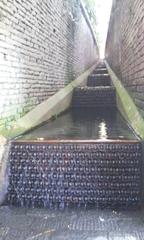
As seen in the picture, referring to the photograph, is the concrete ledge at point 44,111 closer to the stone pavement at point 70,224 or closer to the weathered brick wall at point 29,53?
the weathered brick wall at point 29,53

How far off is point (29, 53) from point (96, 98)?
154 inches

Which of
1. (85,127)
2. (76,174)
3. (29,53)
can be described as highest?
(29,53)

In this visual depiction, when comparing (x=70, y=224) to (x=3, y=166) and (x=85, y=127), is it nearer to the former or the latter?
(x=3, y=166)

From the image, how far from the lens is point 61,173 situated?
415cm

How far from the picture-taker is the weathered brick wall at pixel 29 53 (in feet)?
15.6

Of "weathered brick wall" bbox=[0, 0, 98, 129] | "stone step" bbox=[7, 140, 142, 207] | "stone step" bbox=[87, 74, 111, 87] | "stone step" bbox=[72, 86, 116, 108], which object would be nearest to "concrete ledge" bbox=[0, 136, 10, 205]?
"stone step" bbox=[7, 140, 142, 207]

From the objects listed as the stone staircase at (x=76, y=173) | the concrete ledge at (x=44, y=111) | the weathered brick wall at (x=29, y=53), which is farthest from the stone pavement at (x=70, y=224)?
the weathered brick wall at (x=29, y=53)

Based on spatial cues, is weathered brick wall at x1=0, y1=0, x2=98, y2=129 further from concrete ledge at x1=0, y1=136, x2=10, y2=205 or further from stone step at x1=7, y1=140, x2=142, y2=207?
stone step at x1=7, y1=140, x2=142, y2=207

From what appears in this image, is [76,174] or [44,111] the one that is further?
[44,111]

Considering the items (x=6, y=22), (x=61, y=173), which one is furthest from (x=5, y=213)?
(x=6, y=22)

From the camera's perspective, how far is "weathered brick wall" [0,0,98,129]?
15.6 feet

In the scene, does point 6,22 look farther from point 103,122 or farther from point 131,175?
point 103,122

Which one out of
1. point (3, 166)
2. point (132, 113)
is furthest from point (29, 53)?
point (3, 166)

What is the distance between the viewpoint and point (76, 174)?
4.12 metres
